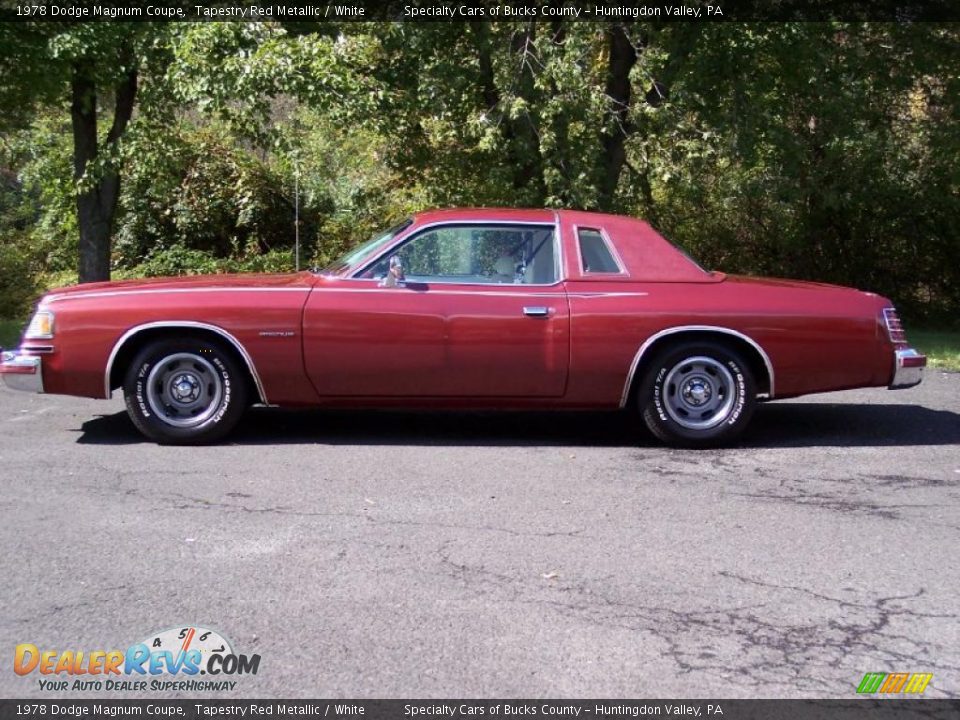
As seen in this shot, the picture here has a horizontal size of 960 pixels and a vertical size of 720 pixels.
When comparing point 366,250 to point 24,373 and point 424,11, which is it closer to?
point 24,373

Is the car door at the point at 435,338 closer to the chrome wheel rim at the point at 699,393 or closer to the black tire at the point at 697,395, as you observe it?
the black tire at the point at 697,395

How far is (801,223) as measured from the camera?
15.8 m

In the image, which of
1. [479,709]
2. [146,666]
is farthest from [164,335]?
[479,709]

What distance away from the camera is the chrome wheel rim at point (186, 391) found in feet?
22.6

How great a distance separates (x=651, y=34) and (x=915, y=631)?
10.2 meters

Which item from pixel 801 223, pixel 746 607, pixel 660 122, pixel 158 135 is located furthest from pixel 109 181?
pixel 746 607

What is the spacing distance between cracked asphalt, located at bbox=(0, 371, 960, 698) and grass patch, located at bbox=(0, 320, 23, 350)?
5.08m

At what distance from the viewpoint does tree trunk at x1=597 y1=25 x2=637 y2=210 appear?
1312cm

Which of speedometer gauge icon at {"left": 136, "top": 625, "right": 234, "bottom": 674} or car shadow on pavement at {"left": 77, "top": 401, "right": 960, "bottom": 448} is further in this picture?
car shadow on pavement at {"left": 77, "top": 401, "right": 960, "bottom": 448}

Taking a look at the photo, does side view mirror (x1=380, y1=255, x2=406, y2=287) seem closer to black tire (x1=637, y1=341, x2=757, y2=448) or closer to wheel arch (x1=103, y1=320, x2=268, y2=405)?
wheel arch (x1=103, y1=320, x2=268, y2=405)

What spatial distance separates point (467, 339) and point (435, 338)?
0.20 m

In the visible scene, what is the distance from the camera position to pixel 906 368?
7.00 metres

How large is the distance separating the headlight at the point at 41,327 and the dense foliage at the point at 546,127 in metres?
4.94

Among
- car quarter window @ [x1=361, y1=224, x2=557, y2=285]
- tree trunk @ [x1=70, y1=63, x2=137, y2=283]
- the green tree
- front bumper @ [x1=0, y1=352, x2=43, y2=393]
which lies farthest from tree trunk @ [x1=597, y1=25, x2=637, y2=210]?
front bumper @ [x1=0, y1=352, x2=43, y2=393]
